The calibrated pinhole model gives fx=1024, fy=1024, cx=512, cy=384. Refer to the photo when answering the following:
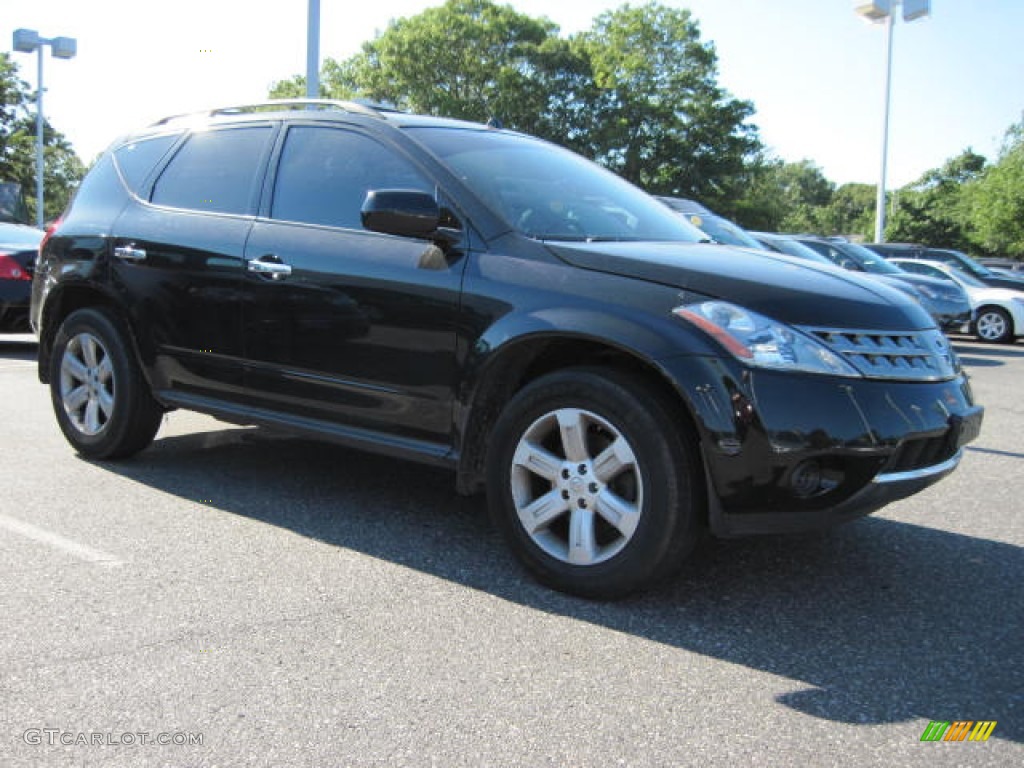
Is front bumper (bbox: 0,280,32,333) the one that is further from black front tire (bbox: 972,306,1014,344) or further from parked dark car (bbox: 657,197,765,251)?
black front tire (bbox: 972,306,1014,344)

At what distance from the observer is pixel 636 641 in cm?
319

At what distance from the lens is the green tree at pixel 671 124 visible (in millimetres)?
54969

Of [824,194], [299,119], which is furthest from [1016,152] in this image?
[824,194]

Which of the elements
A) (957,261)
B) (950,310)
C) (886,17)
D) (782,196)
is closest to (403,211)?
(950,310)

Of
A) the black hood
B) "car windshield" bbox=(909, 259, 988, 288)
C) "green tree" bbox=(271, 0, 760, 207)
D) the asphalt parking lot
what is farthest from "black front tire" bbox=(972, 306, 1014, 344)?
"green tree" bbox=(271, 0, 760, 207)

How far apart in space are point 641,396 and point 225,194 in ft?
8.12

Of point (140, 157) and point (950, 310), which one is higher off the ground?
point (140, 157)

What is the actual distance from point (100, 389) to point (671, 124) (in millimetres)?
52691

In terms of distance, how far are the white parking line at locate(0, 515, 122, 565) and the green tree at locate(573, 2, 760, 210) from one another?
52.2 meters

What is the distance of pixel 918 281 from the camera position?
53.8ft

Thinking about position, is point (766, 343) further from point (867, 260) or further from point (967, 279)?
point (967, 279)

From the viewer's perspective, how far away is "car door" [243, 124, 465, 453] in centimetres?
390

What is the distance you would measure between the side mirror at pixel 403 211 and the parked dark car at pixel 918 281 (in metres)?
12.6

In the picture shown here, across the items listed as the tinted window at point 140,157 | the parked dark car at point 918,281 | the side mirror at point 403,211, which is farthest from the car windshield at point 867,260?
the side mirror at point 403,211
